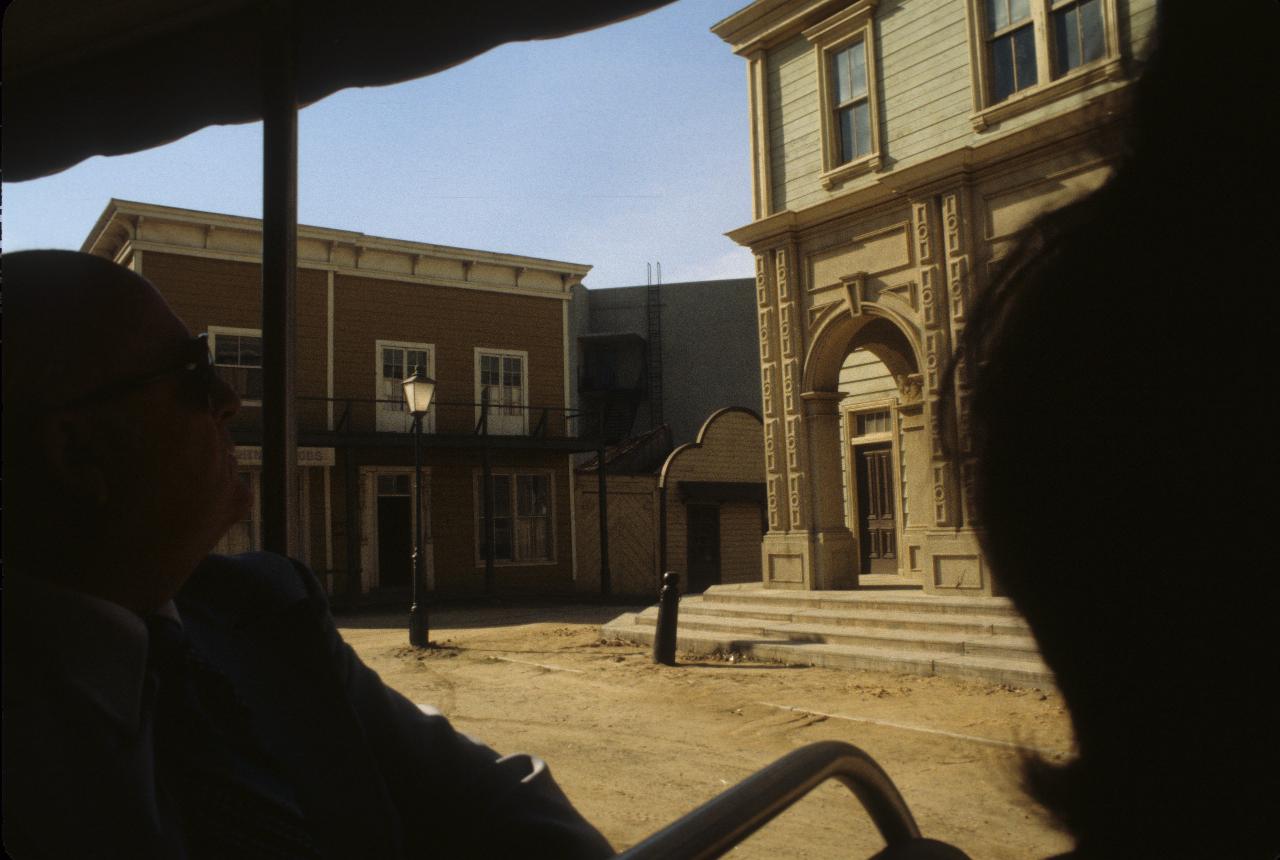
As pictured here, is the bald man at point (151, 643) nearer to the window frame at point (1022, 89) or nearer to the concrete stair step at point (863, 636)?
the concrete stair step at point (863, 636)

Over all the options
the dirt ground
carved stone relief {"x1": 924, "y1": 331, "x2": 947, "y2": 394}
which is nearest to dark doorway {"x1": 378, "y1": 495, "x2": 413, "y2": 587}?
the dirt ground

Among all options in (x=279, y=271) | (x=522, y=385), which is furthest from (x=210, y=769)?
(x=522, y=385)

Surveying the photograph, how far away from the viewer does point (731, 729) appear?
21.4ft

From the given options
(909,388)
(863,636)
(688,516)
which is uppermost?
(909,388)

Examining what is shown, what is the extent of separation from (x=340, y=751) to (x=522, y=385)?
19115 mm

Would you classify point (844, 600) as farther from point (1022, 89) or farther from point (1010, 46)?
point (1010, 46)

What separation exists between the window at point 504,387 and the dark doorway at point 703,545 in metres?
4.28

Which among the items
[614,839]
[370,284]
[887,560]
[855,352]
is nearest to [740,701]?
[614,839]

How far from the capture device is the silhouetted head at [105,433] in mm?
748

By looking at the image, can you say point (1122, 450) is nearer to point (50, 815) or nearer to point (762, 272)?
point (50, 815)

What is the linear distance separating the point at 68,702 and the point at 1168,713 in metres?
0.87

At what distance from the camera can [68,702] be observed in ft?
2.53

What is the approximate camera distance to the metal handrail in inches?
33.0

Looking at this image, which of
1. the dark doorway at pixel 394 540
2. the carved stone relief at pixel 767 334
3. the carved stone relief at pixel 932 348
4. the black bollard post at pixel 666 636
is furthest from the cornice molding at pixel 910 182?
the dark doorway at pixel 394 540
